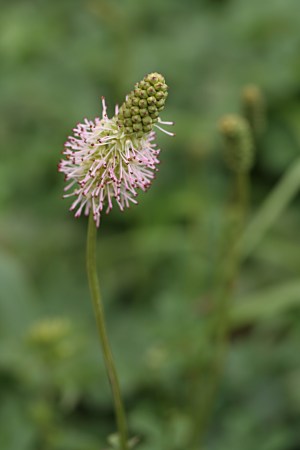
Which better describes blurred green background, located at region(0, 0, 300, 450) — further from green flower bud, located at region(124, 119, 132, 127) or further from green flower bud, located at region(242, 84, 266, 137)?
green flower bud, located at region(124, 119, 132, 127)

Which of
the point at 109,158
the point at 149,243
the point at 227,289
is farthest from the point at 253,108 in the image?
the point at 149,243

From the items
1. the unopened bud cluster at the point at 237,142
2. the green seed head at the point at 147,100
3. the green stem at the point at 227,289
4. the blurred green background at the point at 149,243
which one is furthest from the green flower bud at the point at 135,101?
the blurred green background at the point at 149,243

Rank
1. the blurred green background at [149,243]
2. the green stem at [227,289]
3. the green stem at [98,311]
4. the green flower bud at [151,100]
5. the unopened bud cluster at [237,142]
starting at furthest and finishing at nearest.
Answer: the blurred green background at [149,243] → the green stem at [227,289] → the unopened bud cluster at [237,142] → the green stem at [98,311] → the green flower bud at [151,100]

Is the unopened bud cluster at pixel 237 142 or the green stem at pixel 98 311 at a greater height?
the unopened bud cluster at pixel 237 142

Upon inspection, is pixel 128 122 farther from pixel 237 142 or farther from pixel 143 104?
pixel 237 142

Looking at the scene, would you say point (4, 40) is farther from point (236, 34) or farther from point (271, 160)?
point (271, 160)

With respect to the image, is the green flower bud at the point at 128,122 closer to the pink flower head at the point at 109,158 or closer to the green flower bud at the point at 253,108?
the pink flower head at the point at 109,158
